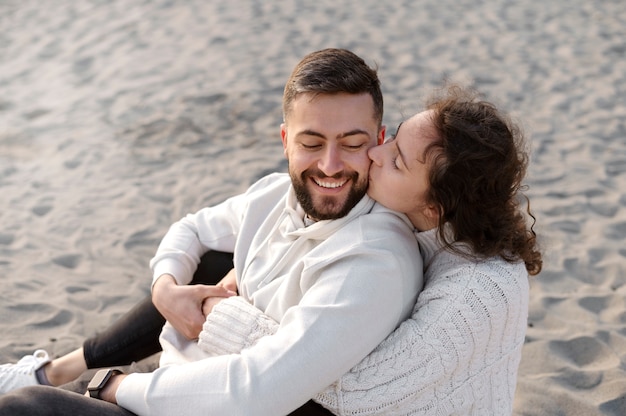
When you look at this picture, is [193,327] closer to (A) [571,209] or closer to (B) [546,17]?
(A) [571,209]

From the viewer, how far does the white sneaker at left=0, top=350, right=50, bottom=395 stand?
299 cm

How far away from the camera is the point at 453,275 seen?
7.73 ft

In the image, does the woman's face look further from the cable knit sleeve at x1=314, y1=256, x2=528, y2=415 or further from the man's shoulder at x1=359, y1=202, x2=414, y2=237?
the cable knit sleeve at x1=314, y1=256, x2=528, y2=415

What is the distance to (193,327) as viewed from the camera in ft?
9.00

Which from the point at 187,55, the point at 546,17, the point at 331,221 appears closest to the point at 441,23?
the point at 546,17

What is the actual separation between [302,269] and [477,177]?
0.62 metres

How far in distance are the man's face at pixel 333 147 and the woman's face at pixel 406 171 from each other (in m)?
0.07

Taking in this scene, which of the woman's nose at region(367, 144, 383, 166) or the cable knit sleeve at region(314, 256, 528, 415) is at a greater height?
the woman's nose at region(367, 144, 383, 166)

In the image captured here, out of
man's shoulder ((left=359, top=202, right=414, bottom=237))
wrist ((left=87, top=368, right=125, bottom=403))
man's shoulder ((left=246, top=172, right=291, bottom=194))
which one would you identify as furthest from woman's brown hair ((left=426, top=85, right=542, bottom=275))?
wrist ((left=87, top=368, right=125, bottom=403))

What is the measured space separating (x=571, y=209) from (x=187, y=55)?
4428mm

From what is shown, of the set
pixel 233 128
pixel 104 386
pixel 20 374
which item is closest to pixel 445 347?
pixel 104 386

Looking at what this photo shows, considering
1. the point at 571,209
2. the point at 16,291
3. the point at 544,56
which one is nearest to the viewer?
the point at 16,291

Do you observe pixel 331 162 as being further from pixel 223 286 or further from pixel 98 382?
pixel 98 382

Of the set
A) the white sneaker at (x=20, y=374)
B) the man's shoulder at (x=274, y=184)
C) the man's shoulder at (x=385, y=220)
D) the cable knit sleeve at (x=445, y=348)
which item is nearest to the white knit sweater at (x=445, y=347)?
the cable knit sleeve at (x=445, y=348)
